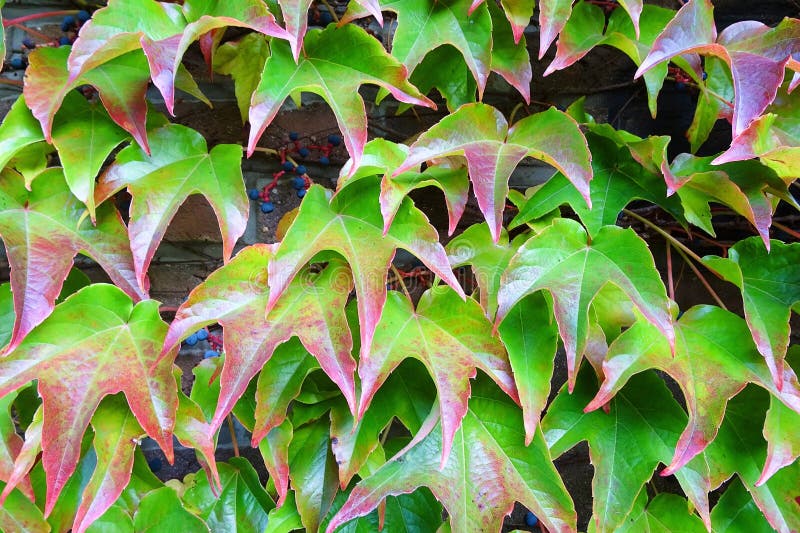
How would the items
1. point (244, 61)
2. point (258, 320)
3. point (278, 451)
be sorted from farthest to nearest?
point (244, 61), point (278, 451), point (258, 320)

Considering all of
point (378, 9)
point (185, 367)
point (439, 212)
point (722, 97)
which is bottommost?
point (185, 367)

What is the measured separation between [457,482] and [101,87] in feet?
1.85

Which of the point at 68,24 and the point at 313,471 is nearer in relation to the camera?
the point at 313,471

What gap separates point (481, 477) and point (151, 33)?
59 cm

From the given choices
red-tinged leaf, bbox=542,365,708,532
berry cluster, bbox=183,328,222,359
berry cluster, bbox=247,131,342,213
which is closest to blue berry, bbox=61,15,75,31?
berry cluster, bbox=247,131,342,213

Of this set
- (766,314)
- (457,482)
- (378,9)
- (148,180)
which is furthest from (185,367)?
(766,314)

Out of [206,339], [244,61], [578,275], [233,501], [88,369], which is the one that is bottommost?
[233,501]

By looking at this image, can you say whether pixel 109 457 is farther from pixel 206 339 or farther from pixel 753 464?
pixel 753 464

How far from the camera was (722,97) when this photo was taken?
2.71 feet

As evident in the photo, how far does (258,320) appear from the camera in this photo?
63cm

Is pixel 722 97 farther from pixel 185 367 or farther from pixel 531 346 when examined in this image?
pixel 185 367

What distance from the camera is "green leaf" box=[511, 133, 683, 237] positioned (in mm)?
753

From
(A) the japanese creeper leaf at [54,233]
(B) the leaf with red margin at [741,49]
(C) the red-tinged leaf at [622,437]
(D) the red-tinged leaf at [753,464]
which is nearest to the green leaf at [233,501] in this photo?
(A) the japanese creeper leaf at [54,233]

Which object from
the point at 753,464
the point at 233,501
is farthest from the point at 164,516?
the point at 753,464
